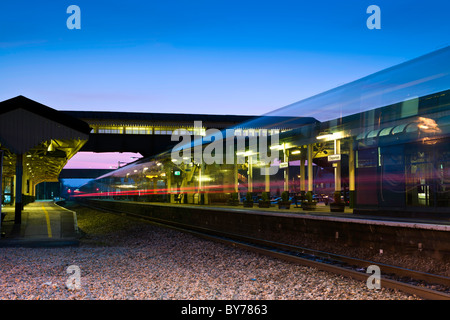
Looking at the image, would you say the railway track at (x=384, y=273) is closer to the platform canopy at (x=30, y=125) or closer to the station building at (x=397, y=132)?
the station building at (x=397, y=132)

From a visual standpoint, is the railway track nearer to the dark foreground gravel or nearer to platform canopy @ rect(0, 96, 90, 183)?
Answer: the dark foreground gravel

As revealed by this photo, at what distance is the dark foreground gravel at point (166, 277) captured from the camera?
269 inches

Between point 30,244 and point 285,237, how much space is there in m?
7.46

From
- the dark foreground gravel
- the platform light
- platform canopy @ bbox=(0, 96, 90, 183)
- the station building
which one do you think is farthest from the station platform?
the platform light

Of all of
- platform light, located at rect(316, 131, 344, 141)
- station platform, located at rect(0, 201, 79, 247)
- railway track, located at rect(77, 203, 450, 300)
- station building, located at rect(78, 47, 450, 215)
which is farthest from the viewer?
platform light, located at rect(316, 131, 344, 141)

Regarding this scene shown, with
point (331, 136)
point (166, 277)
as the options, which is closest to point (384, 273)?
point (166, 277)

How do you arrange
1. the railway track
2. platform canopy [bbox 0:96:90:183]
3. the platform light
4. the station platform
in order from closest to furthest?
the railway track, the station platform, platform canopy [bbox 0:96:90:183], the platform light

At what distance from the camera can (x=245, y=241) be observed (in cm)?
1447

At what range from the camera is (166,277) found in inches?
328

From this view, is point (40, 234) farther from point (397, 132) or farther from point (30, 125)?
point (397, 132)

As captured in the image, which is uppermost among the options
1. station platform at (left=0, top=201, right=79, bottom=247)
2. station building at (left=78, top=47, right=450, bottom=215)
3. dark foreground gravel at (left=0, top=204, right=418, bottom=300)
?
station building at (left=78, top=47, right=450, bottom=215)

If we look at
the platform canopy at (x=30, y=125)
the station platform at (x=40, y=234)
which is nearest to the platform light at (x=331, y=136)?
the platform canopy at (x=30, y=125)

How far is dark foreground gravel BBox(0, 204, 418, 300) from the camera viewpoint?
684 cm
